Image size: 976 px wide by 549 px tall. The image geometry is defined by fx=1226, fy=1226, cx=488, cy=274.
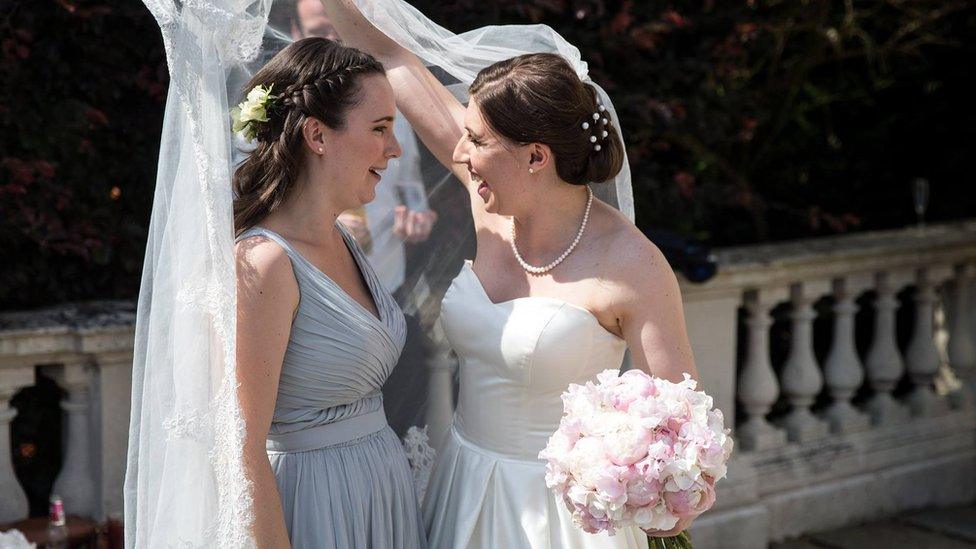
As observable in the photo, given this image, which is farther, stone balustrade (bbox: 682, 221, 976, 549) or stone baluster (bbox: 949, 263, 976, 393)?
stone baluster (bbox: 949, 263, 976, 393)

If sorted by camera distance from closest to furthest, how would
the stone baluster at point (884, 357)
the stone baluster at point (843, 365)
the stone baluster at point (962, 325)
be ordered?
the stone baluster at point (843, 365)
the stone baluster at point (884, 357)
the stone baluster at point (962, 325)

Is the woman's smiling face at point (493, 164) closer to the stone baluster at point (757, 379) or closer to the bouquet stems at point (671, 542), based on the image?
the bouquet stems at point (671, 542)

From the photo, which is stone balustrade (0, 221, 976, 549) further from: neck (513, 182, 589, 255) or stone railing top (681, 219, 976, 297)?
neck (513, 182, 589, 255)

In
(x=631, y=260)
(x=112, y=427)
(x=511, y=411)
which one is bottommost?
(x=112, y=427)

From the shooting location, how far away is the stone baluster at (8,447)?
346cm

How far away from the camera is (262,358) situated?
248 centimetres

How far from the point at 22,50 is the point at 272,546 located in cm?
208

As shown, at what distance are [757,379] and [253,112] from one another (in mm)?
2908

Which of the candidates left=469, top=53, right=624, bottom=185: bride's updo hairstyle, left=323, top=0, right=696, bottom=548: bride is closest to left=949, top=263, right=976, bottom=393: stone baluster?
left=323, top=0, right=696, bottom=548: bride

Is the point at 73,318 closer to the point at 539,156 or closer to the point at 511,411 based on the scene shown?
the point at 511,411

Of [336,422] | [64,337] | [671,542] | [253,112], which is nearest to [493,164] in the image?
[253,112]

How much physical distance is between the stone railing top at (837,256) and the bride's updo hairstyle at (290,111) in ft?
7.12

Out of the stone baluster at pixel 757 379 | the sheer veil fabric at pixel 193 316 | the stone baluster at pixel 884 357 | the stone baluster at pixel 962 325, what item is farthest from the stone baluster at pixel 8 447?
the stone baluster at pixel 962 325

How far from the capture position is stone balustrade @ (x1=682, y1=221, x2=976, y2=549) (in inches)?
189
